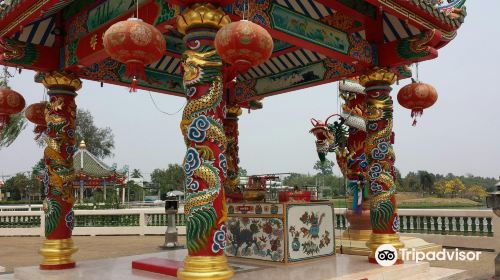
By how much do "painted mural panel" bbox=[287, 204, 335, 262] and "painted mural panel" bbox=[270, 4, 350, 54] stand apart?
97.4 inches

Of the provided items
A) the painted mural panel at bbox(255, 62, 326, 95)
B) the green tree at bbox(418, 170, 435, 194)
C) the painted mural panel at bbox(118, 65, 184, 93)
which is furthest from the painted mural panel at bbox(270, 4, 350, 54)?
the green tree at bbox(418, 170, 435, 194)

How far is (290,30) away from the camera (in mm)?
5582

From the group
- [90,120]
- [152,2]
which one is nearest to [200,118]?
[152,2]

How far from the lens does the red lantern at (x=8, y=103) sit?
6.57 metres

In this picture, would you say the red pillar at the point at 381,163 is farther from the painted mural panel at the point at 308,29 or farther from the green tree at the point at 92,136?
the green tree at the point at 92,136

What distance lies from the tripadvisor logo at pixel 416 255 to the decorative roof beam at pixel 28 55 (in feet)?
18.9

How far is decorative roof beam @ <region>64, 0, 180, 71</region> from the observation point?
4934 millimetres

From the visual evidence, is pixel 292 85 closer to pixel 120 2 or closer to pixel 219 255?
pixel 120 2

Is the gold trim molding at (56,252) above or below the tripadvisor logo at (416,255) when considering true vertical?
above

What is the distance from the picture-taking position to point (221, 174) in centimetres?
430

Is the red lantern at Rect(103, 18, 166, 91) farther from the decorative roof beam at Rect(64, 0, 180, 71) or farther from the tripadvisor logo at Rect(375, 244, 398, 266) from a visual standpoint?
the tripadvisor logo at Rect(375, 244, 398, 266)

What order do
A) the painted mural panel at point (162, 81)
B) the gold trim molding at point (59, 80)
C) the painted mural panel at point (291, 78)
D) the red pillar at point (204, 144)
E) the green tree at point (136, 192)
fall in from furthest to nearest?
the green tree at point (136, 192) < the painted mural panel at point (162, 81) < the painted mural panel at point (291, 78) < the gold trim molding at point (59, 80) < the red pillar at point (204, 144)

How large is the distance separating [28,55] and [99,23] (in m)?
1.47

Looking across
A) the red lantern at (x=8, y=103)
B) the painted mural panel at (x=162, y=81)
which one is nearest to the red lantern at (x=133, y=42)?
the red lantern at (x=8, y=103)
